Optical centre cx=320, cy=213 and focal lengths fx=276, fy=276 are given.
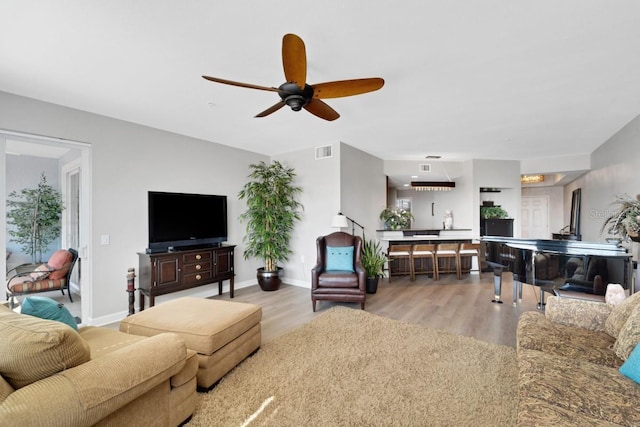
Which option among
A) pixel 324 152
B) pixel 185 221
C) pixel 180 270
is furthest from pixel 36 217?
pixel 324 152

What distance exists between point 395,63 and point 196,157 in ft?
11.3

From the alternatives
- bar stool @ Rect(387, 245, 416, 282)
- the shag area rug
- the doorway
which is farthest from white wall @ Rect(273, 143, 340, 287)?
the doorway

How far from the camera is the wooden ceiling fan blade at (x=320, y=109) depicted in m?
2.28

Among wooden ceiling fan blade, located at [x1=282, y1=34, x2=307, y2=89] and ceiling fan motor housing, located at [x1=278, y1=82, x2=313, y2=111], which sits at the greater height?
wooden ceiling fan blade, located at [x1=282, y1=34, x2=307, y2=89]

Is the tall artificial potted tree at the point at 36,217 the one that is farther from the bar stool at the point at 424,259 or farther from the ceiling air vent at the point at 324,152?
the bar stool at the point at 424,259

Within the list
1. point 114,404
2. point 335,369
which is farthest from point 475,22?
point 114,404

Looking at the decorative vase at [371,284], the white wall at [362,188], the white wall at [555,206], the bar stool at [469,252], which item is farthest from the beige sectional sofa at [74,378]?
the white wall at [555,206]

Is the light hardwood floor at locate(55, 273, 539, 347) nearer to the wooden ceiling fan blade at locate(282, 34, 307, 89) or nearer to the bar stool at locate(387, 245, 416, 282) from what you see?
the bar stool at locate(387, 245, 416, 282)

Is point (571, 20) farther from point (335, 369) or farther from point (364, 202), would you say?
point (364, 202)

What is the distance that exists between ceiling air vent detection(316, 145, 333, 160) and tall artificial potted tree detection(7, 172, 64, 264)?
3.80m

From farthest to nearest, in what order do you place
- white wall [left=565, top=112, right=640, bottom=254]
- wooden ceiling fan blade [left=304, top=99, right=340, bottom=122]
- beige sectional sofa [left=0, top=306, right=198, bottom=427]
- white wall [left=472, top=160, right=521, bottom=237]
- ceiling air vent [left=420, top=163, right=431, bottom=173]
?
ceiling air vent [left=420, top=163, right=431, bottom=173] → white wall [left=472, top=160, right=521, bottom=237] → white wall [left=565, top=112, right=640, bottom=254] → wooden ceiling fan blade [left=304, top=99, right=340, bottom=122] → beige sectional sofa [left=0, top=306, right=198, bottom=427]

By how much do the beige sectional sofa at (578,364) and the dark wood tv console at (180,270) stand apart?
382 cm

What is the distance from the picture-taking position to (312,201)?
519 centimetres

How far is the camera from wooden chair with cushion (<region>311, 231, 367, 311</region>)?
3787 millimetres
